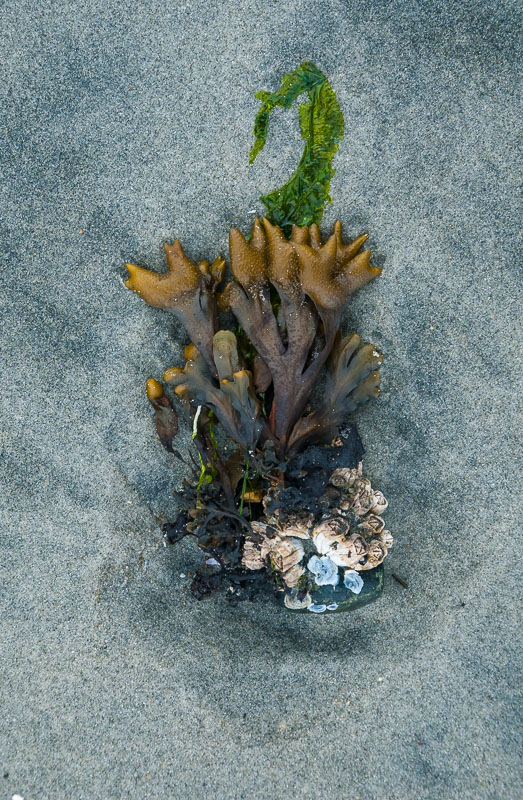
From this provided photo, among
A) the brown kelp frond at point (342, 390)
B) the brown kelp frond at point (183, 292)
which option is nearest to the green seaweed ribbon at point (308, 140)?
the brown kelp frond at point (183, 292)

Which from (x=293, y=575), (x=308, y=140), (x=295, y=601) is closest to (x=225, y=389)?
(x=293, y=575)

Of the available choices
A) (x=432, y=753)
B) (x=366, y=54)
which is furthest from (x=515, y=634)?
(x=366, y=54)

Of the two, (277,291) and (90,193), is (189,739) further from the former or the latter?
(90,193)

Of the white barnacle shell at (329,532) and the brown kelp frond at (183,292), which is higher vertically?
the brown kelp frond at (183,292)

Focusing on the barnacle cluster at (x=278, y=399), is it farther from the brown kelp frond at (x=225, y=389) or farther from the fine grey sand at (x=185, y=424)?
the fine grey sand at (x=185, y=424)

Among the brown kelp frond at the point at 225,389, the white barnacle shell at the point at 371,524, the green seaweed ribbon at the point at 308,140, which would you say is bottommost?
the white barnacle shell at the point at 371,524
